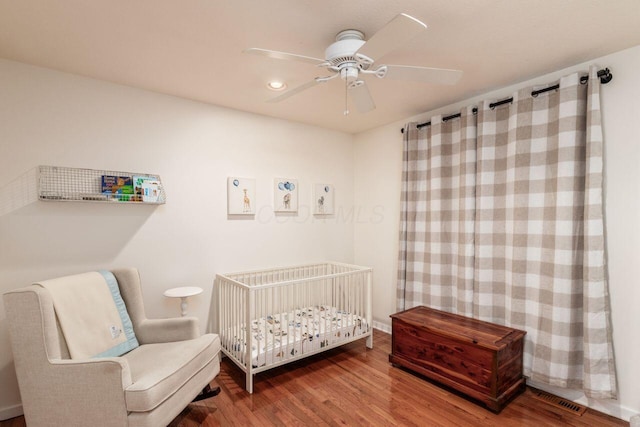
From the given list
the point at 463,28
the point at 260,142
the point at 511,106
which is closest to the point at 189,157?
the point at 260,142

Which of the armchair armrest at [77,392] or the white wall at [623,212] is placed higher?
the white wall at [623,212]

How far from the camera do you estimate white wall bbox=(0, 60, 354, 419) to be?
213cm

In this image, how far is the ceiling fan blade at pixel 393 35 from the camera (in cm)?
117

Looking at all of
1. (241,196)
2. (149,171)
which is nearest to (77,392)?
(149,171)

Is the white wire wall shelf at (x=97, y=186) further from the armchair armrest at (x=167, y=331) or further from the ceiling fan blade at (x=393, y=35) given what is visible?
the ceiling fan blade at (x=393, y=35)

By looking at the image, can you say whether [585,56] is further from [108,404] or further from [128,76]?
[108,404]

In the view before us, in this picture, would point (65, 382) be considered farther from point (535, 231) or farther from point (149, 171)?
point (535, 231)

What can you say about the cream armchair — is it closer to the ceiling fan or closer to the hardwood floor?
the hardwood floor

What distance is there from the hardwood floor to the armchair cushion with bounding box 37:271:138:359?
674 mm

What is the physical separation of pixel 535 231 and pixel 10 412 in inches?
153

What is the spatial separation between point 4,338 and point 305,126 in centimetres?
307

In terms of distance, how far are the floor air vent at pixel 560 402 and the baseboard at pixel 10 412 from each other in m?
3.65

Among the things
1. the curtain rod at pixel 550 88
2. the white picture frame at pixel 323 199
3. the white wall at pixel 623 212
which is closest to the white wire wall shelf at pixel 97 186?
the white picture frame at pixel 323 199

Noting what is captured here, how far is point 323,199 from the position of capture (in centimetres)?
377
